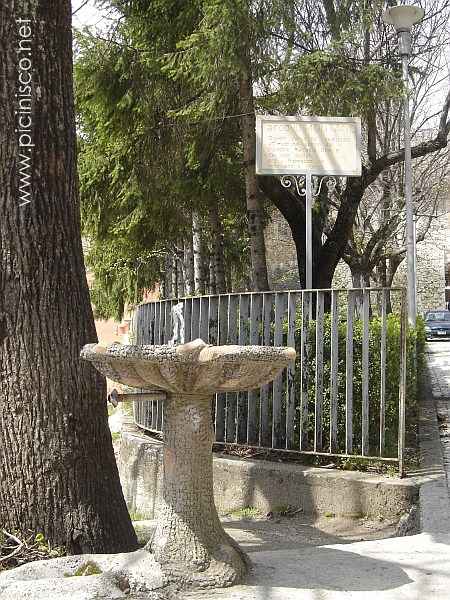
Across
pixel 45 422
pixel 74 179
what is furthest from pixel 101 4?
pixel 45 422

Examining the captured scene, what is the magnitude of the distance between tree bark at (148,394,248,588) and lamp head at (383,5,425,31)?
10.9 metres

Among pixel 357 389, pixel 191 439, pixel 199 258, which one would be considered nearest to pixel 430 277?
pixel 199 258

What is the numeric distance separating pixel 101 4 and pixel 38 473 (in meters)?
8.70

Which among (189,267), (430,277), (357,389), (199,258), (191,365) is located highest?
(430,277)

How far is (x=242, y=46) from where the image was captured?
9.80 meters

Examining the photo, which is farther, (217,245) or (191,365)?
(217,245)

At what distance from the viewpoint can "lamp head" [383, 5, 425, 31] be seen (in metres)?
12.9

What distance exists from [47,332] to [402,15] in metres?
10.3

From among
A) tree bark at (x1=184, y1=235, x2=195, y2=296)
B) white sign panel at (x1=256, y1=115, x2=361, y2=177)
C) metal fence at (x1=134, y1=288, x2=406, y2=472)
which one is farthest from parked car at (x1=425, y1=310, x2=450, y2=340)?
metal fence at (x1=134, y1=288, x2=406, y2=472)

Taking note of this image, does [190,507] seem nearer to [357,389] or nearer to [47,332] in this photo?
[47,332]

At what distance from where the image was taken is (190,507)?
3768 millimetres

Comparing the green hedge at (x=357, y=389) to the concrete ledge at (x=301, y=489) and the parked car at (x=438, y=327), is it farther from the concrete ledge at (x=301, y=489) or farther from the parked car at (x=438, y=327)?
the parked car at (x=438, y=327)

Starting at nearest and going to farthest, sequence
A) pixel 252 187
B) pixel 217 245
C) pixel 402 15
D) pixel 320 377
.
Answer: pixel 320 377 < pixel 252 187 < pixel 402 15 < pixel 217 245

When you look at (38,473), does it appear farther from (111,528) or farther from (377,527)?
(377,527)
